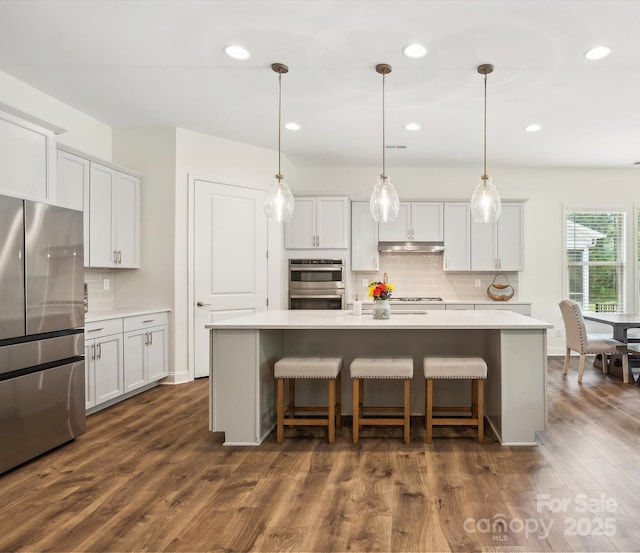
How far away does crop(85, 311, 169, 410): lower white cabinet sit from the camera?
3791 mm

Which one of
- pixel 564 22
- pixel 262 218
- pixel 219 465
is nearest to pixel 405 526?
pixel 219 465

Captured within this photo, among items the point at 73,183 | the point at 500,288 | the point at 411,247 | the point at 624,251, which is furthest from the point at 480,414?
the point at 624,251

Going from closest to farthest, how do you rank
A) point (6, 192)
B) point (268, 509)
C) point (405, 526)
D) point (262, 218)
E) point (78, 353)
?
point (405, 526) < point (268, 509) < point (6, 192) < point (78, 353) < point (262, 218)

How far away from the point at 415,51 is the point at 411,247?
11.0 ft

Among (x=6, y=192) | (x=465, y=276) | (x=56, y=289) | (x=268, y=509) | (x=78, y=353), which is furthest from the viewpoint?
(x=465, y=276)

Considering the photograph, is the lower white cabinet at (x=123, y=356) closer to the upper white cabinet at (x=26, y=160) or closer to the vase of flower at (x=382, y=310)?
the upper white cabinet at (x=26, y=160)

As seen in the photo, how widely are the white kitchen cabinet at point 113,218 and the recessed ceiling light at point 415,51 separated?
2.97 m

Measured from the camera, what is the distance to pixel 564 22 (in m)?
2.90

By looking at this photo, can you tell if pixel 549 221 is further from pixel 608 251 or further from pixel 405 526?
pixel 405 526

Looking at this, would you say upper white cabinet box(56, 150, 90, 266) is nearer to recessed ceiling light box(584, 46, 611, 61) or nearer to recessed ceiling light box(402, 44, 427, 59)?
recessed ceiling light box(402, 44, 427, 59)

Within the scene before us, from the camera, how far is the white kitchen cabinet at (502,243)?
6.30 m

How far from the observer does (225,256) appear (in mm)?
5387

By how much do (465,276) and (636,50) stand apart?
3.74 m

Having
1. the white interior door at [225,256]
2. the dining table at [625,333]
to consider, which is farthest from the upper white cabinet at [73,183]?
the dining table at [625,333]
